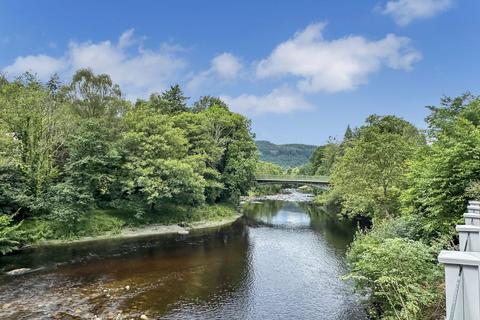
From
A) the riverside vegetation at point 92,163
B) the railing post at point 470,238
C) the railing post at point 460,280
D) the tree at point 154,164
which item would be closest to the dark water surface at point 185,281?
the riverside vegetation at point 92,163

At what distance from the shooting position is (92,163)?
28.7m

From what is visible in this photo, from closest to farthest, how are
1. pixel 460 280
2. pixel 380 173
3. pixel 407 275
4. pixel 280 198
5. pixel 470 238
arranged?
pixel 460 280 → pixel 470 238 → pixel 407 275 → pixel 380 173 → pixel 280 198

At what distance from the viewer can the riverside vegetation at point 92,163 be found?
25.9 meters

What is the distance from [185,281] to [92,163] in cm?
1491

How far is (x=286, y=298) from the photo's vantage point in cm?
1661

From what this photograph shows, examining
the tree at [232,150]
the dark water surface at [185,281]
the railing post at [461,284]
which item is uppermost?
the tree at [232,150]

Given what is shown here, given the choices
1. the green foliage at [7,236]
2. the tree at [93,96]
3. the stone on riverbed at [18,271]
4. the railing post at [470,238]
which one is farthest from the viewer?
the tree at [93,96]

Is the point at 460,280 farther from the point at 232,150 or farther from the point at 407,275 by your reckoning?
the point at 232,150

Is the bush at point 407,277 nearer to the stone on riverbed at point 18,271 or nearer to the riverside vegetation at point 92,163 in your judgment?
the stone on riverbed at point 18,271

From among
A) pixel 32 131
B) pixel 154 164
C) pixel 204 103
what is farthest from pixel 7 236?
pixel 204 103

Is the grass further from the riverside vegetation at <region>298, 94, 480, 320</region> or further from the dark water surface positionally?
the riverside vegetation at <region>298, 94, 480, 320</region>

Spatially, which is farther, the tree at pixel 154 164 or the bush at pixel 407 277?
the tree at pixel 154 164

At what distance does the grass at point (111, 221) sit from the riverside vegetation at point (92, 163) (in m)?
0.08

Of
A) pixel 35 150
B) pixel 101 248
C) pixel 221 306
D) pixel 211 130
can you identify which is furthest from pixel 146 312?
pixel 211 130
